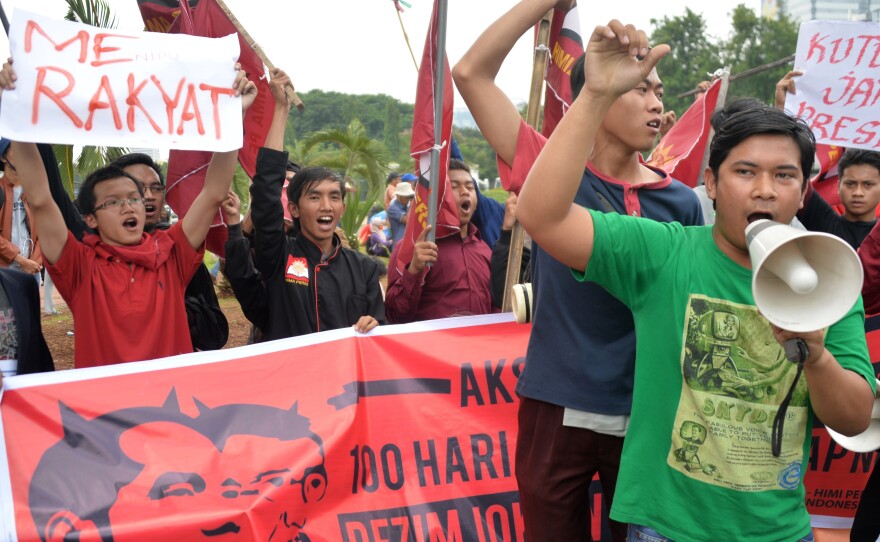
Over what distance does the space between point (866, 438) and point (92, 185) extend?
3.08 m

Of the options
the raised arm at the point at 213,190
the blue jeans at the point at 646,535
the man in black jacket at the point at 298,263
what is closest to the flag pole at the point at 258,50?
the man in black jacket at the point at 298,263

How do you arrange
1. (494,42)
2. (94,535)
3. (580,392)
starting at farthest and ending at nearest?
1. (94,535)
2. (494,42)
3. (580,392)

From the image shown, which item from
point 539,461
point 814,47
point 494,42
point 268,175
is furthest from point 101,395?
point 814,47

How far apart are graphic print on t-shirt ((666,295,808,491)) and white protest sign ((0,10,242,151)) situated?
2.14 m

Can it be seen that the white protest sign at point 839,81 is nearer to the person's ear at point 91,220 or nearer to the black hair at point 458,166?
the black hair at point 458,166

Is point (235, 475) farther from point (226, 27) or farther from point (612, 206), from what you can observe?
point (226, 27)

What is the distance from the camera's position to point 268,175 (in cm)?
371

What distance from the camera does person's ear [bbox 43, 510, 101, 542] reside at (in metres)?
2.96

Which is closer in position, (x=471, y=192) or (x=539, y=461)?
(x=539, y=461)

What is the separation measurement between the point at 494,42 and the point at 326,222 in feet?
5.50

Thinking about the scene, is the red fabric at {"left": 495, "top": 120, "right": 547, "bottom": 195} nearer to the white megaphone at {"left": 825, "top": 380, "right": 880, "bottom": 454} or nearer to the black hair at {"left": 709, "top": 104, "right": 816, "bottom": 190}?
the black hair at {"left": 709, "top": 104, "right": 816, "bottom": 190}

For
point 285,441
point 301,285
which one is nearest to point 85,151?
point 301,285

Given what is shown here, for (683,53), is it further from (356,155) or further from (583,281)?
(583,281)

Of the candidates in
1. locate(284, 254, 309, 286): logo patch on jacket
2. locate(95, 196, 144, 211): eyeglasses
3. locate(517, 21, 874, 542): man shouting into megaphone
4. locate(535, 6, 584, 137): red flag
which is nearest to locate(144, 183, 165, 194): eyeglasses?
locate(95, 196, 144, 211): eyeglasses
